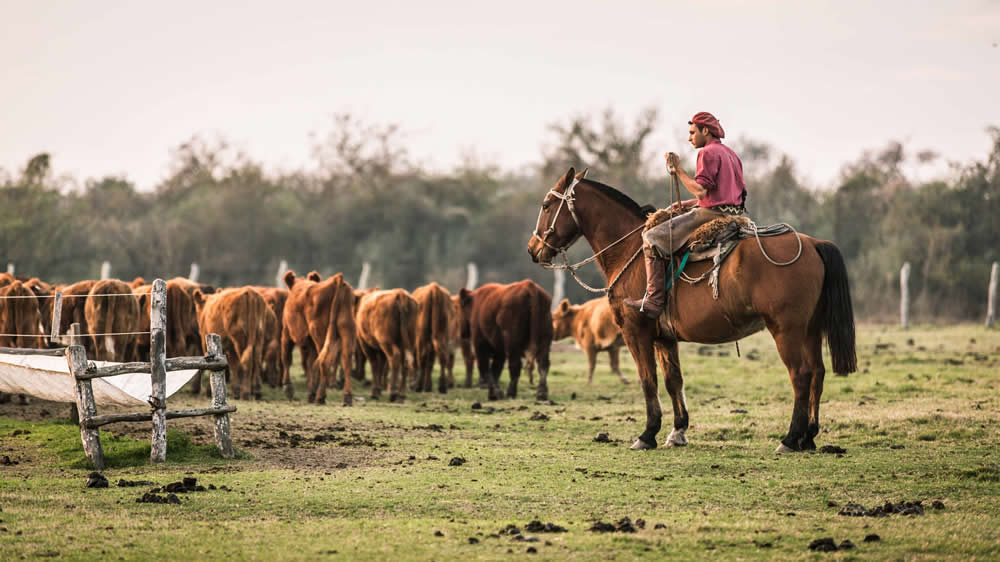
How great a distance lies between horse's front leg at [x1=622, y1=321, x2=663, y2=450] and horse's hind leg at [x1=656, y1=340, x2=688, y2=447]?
0.19 metres

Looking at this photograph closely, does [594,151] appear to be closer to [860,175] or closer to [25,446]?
[860,175]

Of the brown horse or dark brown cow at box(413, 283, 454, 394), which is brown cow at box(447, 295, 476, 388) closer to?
dark brown cow at box(413, 283, 454, 394)

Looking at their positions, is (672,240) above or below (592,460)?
above

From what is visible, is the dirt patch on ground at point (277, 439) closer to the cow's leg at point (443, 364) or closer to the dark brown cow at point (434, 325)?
the dark brown cow at point (434, 325)

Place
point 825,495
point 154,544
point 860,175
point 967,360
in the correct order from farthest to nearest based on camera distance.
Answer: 1. point 860,175
2. point 967,360
3. point 825,495
4. point 154,544

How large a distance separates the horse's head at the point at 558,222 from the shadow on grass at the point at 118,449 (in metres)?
4.15

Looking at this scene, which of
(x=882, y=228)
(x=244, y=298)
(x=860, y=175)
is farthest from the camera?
(x=860, y=175)

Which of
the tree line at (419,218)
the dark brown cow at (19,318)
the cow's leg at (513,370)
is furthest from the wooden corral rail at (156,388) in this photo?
the tree line at (419,218)

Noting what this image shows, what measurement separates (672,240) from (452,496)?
3.95 meters

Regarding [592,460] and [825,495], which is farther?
[592,460]

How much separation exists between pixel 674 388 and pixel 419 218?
43356mm

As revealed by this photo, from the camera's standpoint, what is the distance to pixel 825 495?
337 inches

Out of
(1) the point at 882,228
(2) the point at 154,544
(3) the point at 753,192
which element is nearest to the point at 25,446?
(2) the point at 154,544

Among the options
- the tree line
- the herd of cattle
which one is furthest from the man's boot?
the tree line
